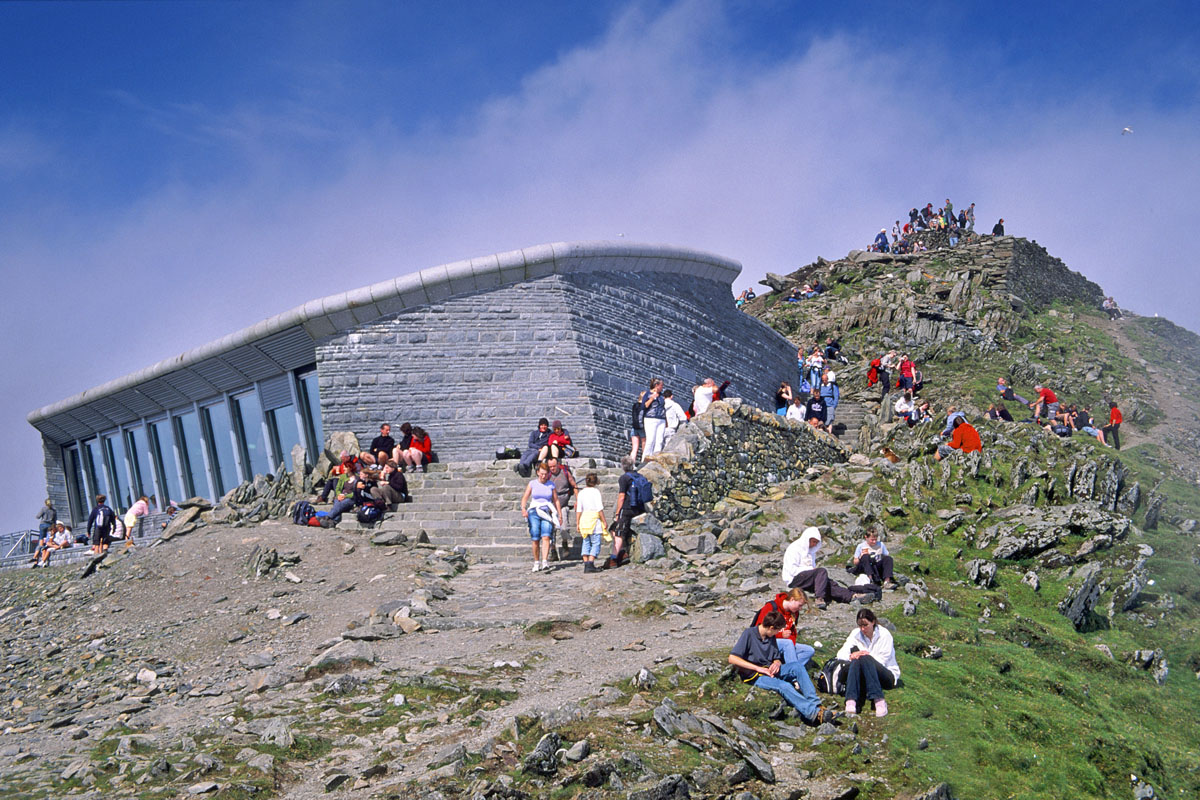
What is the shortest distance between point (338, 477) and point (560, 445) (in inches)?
172

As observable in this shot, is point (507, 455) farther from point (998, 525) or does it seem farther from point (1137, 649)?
point (1137, 649)

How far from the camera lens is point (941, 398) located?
29922 mm

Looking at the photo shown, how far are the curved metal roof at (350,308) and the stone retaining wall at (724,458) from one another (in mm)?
4439

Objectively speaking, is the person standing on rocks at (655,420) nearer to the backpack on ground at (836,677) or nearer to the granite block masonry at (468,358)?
the granite block masonry at (468,358)

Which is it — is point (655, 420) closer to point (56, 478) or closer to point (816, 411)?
point (816, 411)

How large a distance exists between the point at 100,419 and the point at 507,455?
15806 millimetres

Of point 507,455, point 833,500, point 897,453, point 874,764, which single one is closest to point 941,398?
point 897,453

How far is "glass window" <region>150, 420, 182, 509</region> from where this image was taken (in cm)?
2595

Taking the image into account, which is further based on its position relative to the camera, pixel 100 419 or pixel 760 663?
pixel 100 419

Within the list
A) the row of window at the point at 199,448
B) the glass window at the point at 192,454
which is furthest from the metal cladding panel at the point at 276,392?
the glass window at the point at 192,454

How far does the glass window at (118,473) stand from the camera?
2805 cm

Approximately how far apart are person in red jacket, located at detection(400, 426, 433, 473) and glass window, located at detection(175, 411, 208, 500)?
8729 millimetres

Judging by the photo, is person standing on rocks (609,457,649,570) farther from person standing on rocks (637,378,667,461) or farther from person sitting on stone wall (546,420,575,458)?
person standing on rocks (637,378,667,461)

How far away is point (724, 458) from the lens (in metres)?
17.9
